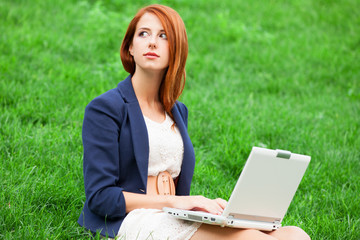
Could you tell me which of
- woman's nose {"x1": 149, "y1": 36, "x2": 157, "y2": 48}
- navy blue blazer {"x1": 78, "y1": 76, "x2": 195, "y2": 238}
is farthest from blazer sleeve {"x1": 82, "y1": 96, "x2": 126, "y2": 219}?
woman's nose {"x1": 149, "y1": 36, "x2": 157, "y2": 48}

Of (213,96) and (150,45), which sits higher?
(150,45)

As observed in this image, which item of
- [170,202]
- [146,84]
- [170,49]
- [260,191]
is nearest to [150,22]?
[170,49]

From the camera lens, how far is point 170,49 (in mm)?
2641

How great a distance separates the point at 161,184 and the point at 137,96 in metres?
0.54

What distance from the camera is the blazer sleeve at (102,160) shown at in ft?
7.72

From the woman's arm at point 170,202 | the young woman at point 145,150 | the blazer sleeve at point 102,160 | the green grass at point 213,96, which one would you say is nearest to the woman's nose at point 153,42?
the young woman at point 145,150

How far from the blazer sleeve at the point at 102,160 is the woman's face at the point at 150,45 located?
1.14 feet

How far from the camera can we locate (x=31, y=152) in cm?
371

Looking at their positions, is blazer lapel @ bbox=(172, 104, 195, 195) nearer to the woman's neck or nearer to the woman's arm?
the woman's neck

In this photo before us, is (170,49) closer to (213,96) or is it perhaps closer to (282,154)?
(282,154)

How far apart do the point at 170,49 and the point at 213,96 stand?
3.13 meters

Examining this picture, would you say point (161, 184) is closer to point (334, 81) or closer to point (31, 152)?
point (31, 152)

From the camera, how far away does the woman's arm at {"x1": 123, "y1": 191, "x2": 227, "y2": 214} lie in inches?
91.0

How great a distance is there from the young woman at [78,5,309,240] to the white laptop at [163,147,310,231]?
100 mm
